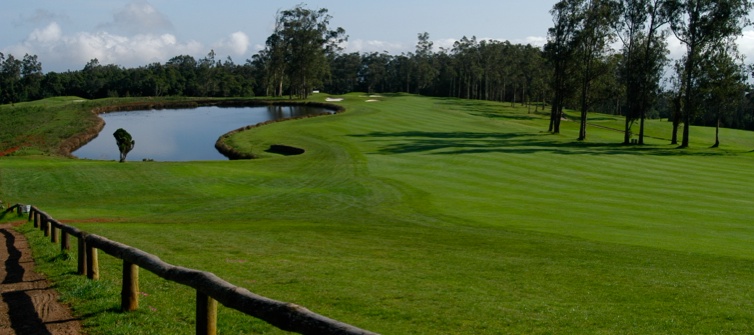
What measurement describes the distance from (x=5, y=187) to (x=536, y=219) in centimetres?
2566

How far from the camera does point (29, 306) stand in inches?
370

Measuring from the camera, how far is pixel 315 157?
47062mm

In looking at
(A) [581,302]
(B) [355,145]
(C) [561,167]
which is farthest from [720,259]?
(B) [355,145]

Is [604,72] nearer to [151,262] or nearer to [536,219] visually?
[536,219]

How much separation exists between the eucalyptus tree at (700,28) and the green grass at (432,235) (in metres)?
16.4

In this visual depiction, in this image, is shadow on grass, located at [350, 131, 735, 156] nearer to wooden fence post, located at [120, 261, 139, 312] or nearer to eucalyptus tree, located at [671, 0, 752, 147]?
eucalyptus tree, located at [671, 0, 752, 147]

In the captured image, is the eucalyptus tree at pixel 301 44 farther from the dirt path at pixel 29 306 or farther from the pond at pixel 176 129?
the dirt path at pixel 29 306

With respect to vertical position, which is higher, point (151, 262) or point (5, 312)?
point (151, 262)

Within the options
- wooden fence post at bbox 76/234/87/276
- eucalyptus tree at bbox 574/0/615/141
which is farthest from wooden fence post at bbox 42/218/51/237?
eucalyptus tree at bbox 574/0/615/141

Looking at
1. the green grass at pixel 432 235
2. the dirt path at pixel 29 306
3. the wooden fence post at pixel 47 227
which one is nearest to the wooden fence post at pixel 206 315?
the green grass at pixel 432 235

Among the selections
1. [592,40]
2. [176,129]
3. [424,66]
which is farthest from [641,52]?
[424,66]

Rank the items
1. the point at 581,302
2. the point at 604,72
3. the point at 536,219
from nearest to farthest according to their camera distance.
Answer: the point at 581,302 < the point at 536,219 < the point at 604,72

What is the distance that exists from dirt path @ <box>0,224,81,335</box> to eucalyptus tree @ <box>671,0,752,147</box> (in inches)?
2585

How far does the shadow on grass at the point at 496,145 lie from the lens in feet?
175
